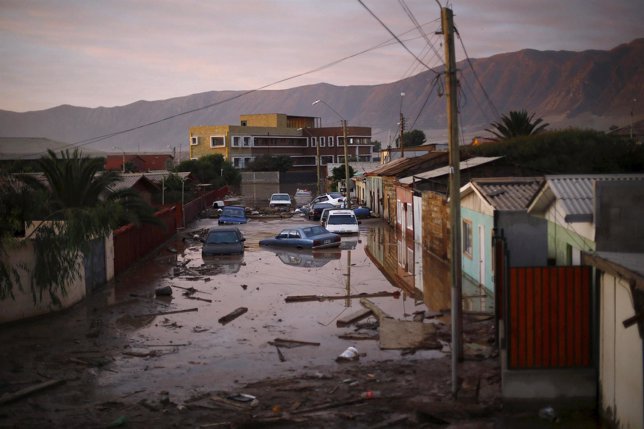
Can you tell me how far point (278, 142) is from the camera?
475 feet

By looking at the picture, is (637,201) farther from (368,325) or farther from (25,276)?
(25,276)

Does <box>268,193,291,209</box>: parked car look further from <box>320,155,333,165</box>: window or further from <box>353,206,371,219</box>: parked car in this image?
<box>320,155,333,165</box>: window

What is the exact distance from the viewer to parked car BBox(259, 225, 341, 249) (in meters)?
33.8

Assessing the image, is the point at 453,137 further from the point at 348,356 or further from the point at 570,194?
the point at 348,356

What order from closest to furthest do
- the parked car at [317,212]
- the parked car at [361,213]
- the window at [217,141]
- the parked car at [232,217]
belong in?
the parked car at [232,217], the parked car at [317,212], the parked car at [361,213], the window at [217,141]

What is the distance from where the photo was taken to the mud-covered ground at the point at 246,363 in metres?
11.0

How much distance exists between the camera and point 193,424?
10.7m

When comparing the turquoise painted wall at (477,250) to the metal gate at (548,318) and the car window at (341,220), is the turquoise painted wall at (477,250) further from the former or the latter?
the car window at (341,220)

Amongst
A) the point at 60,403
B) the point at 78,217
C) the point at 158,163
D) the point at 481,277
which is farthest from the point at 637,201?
the point at 158,163

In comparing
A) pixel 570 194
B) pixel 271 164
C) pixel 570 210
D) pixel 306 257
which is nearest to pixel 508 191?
pixel 570 194

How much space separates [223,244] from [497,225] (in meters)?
15.3

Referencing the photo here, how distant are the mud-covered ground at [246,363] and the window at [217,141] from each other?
376ft

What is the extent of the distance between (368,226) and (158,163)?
222 feet

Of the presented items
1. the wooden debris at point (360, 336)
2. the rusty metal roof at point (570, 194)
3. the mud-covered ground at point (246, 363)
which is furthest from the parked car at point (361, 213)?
the rusty metal roof at point (570, 194)
